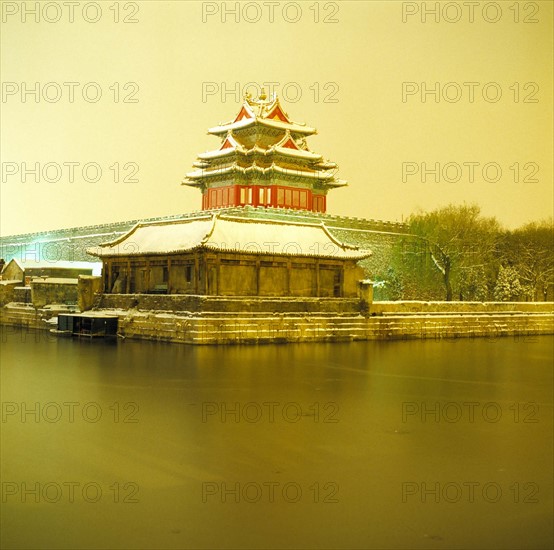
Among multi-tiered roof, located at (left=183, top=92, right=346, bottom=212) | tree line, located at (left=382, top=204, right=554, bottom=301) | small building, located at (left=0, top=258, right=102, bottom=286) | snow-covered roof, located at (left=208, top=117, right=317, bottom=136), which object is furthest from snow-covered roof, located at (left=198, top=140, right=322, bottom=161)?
small building, located at (left=0, top=258, right=102, bottom=286)

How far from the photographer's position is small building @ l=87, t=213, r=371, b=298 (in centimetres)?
2055

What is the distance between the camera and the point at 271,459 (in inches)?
251

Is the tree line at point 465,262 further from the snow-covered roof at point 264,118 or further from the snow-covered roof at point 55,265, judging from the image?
the snow-covered roof at point 55,265

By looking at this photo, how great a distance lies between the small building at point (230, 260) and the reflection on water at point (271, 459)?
8.10 metres

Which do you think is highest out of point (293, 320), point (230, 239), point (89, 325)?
point (230, 239)

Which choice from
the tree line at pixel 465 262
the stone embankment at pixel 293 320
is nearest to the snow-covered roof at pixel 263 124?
the tree line at pixel 465 262

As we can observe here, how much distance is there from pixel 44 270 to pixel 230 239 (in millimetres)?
13285

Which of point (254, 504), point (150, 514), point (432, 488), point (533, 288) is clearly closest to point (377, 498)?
point (432, 488)

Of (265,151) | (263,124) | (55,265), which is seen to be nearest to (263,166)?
(265,151)

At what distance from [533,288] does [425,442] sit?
29920 mm

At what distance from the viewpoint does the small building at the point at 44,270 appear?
3098 cm

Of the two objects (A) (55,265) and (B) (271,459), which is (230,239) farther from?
(B) (271,459)

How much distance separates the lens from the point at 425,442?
7.26 meters

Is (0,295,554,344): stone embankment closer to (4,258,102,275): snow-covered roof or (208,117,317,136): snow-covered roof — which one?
(4,258,102,275): snow-covered roof
